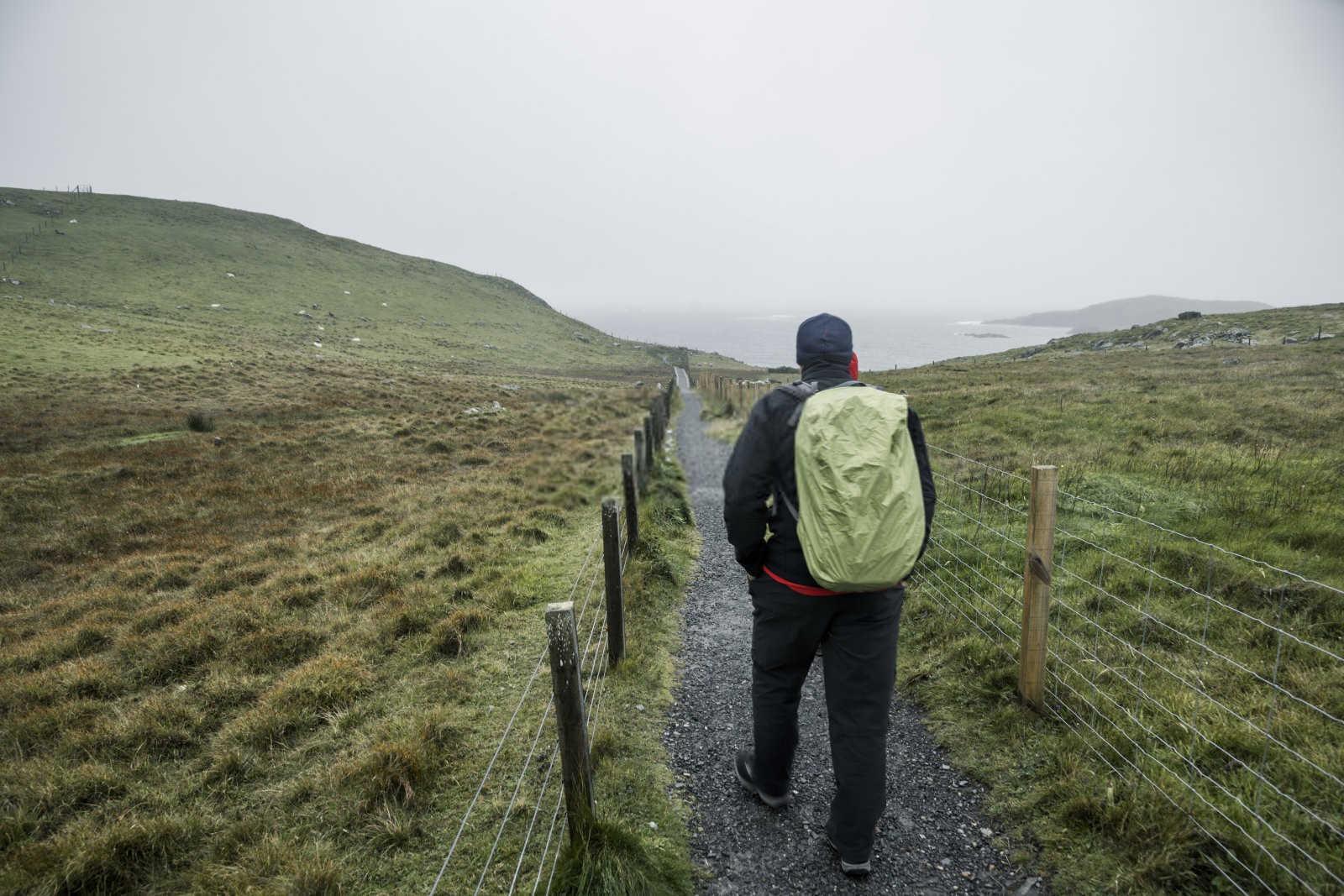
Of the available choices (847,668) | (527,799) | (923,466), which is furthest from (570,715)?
(923,466)

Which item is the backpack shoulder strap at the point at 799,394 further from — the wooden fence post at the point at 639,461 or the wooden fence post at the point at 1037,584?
the wooden fence post at the point at 639,461

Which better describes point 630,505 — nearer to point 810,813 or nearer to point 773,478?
point 810,813

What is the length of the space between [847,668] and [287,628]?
19.4 feet

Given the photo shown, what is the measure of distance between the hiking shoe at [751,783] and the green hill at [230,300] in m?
31.8

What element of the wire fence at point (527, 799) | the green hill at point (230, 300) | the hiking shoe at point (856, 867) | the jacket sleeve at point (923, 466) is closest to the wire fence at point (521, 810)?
the wire fence at point (527, 799)

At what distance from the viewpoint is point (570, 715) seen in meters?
3.08

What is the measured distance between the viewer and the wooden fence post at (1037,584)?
13.7 ft

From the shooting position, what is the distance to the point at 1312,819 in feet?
9.86

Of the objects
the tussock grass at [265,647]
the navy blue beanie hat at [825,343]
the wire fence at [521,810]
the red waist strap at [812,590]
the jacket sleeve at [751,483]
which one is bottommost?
the wire fence at [521,810]

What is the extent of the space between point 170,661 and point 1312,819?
8.56 metres

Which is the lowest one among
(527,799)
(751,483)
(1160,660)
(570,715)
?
(527,799)

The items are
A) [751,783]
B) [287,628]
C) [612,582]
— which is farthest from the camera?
[287,628]

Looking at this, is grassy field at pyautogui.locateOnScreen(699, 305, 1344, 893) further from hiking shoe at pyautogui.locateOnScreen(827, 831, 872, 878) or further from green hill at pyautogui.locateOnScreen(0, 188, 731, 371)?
green hill at pyautogui.locateOnScreen(0, 188, 731, 371)

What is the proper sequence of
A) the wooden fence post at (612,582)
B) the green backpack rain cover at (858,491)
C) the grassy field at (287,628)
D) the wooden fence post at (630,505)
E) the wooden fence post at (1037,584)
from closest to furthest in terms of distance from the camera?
the green backpack rain cover at (858,491)
the grassy field at (287,628)
the wooden fence post at (1037,584)
the wooden fence post at (612,582)
the wooden fence post at (630,505)
